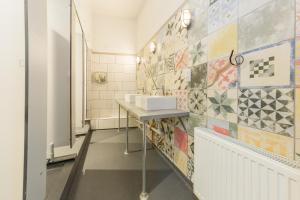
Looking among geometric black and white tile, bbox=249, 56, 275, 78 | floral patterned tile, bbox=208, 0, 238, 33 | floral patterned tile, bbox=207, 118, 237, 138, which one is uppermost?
floral patterned tile, bbox=208, 0, 238, 33

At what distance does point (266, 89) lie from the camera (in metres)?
0.85

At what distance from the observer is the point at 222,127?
119 cm

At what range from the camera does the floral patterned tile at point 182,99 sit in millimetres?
1690

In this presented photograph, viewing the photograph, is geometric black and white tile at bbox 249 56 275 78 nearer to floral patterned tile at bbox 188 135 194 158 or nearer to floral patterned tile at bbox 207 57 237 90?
floral patterned tile at bbox 207 57 237 90

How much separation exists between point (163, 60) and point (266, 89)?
1633mm

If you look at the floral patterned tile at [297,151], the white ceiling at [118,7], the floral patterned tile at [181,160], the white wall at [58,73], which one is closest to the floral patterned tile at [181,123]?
the floral patterned tile at [181,160]

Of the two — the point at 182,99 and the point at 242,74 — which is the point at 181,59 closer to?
the point at 182,99

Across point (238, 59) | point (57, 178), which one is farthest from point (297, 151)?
point (57, 178)

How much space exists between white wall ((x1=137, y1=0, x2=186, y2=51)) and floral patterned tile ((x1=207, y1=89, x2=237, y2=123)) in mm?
1145

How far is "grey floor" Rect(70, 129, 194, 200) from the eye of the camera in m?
1.53

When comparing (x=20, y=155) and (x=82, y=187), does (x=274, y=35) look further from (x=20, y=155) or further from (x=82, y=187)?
(x=82, y=187)

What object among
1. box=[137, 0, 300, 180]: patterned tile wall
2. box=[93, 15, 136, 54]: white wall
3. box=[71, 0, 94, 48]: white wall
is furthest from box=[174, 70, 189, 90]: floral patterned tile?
box=[93, 15, 136, 54]: white wall

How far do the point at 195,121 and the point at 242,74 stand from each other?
654mm

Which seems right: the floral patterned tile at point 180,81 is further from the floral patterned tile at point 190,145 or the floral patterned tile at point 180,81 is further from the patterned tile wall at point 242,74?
the floral patterned tile at point 190,145
